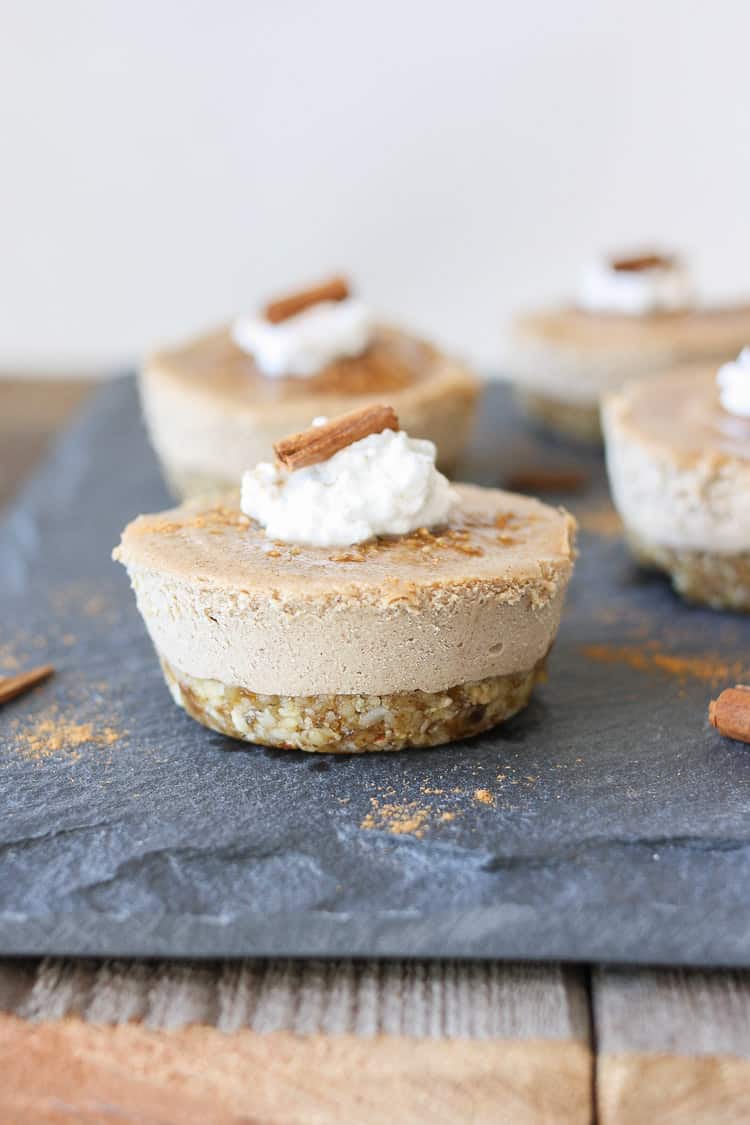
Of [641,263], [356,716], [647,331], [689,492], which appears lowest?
[647,331]

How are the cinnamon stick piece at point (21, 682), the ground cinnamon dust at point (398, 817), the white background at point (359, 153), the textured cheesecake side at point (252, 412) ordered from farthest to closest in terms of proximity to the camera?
the white background at point (359, 153) < the textured cheesecake side at point (252, 412) < the cinnamon stick piece at point (21, 682) < the ground cinnamon dust at point (398, 817)

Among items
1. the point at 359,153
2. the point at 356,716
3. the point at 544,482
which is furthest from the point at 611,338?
the point at 359,153

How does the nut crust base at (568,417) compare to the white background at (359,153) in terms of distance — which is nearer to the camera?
the nut crust base at (568,417)

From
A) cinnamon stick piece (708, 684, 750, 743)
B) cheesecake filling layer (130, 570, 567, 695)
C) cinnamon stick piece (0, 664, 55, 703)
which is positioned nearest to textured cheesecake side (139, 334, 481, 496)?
cinnamon stick piece (0, 664, 55, 703)

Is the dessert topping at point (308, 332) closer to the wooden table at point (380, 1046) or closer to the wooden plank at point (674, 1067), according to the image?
the wooden table at point (380, 1046)

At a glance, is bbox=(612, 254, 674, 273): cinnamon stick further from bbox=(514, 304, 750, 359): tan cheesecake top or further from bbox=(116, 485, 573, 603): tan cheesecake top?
bbox=(116, 485, 573, 603): tan cheesecake top

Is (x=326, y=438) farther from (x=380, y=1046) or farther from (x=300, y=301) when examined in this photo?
(x=300, y=301)

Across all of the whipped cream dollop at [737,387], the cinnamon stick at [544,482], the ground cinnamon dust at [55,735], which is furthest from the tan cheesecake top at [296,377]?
the ground cinnamon dust at [55,735]
